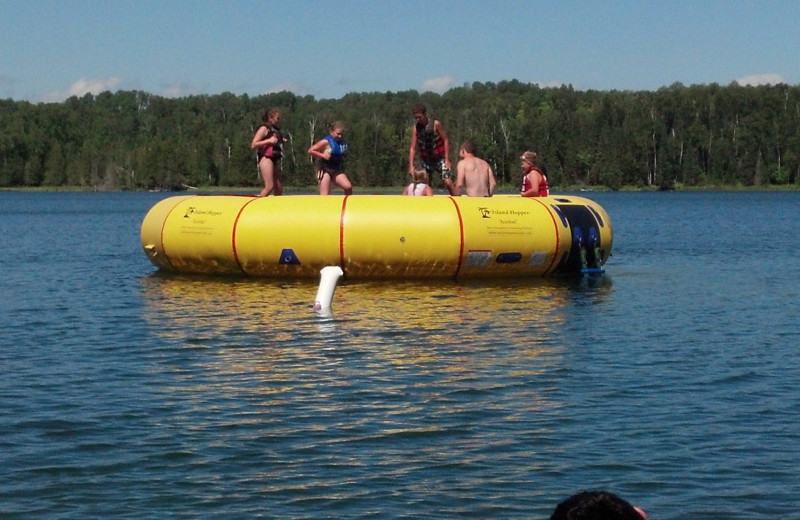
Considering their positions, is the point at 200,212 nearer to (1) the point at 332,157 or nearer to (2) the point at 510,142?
(1) the point at 332,157

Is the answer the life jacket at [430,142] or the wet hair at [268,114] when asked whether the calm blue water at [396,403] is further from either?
the wet hair at [268,114]

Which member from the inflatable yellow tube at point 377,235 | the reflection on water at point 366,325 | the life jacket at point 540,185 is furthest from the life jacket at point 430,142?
the reflection on water at point 366,325

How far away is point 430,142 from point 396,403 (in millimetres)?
9037

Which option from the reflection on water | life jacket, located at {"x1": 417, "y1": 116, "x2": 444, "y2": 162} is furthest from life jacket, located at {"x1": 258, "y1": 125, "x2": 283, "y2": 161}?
life jacket, located at {"x1": 417, "y1": 116, "x2": 444, "y2": 162}

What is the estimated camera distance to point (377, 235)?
52.4 ft

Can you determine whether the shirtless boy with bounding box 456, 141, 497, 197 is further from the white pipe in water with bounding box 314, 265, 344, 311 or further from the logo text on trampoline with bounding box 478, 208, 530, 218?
the white pipe in water with bounding box 314, 265, 344, 311

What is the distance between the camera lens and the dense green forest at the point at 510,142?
119500mm

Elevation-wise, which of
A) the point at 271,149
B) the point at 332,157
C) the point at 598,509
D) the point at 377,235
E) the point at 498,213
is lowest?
the point at 598,509

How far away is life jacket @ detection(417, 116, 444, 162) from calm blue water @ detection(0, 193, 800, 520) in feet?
7.79

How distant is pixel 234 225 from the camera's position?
53.9 ft

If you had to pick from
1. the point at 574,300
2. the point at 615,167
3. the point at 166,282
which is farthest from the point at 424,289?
the point at 615,167

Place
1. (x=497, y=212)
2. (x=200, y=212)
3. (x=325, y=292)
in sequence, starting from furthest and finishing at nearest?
(x=200, y=212)
(x=497, y=212)
(x=325, y=292)

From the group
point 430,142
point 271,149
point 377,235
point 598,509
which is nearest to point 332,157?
A: point 271,149

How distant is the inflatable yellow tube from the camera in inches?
631
